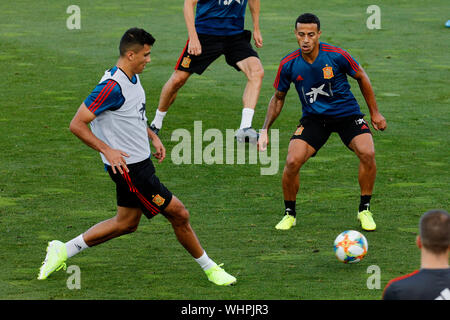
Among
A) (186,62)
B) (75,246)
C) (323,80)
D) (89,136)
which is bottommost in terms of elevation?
(75,246)

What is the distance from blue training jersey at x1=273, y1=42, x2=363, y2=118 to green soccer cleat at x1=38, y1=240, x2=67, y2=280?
3.14 m

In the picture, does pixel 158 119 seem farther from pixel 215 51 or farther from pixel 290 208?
pixel 290 208

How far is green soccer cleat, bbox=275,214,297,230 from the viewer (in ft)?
30.4

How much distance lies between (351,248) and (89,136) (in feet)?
8.50

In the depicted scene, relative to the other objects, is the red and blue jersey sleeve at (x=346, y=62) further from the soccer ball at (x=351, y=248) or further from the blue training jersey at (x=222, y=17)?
the blue training jersey at (x=222, y=17)

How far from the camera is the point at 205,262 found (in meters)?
7.65

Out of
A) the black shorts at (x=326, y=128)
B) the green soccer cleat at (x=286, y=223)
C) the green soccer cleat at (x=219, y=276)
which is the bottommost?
the green soccer cleat at (x=219, y=276)

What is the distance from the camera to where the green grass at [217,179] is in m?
7.87

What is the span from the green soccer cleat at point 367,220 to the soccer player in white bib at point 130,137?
83.1 inches

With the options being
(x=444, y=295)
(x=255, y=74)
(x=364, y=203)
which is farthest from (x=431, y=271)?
(x=255, y=74)

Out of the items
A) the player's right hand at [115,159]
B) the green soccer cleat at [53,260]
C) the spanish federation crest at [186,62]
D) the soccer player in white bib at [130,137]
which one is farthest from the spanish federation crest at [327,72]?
the spanish federation crest at [186,62]

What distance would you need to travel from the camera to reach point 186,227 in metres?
7.58

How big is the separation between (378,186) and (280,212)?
5.35 ft

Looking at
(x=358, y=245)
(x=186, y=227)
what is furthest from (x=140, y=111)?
(x=358, y=245)
